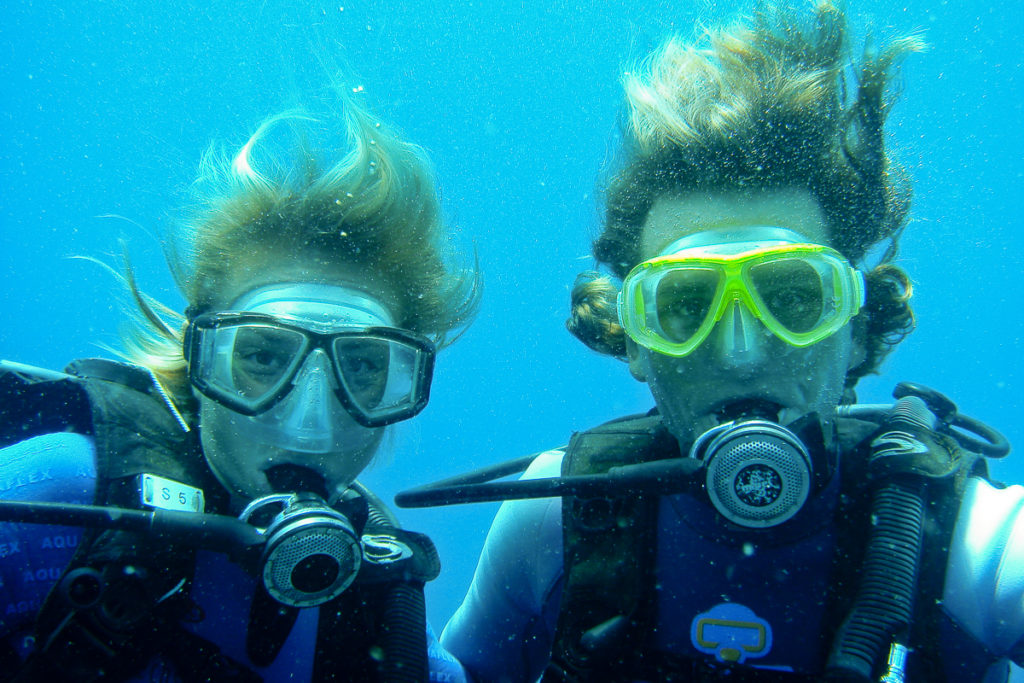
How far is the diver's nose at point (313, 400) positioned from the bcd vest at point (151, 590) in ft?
1.20

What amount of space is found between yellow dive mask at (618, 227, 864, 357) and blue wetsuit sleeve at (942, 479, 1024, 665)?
634 mm

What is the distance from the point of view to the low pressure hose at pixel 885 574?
4.72ft

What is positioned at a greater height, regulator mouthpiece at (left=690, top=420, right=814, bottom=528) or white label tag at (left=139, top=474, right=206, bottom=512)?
regulator mouthpiece at (left=690, top=420, right=814, bottom=528)

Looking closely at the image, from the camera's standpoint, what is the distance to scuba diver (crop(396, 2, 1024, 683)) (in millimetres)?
1578

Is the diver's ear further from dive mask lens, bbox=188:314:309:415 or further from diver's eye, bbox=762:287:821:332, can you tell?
dive mask lens, bbox=188:314:309:415

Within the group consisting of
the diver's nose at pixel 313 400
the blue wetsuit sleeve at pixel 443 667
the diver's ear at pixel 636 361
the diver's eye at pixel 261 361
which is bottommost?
the blue wetsuit sleeve at pixel 443 667

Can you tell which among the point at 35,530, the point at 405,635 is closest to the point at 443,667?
the point at 405,635

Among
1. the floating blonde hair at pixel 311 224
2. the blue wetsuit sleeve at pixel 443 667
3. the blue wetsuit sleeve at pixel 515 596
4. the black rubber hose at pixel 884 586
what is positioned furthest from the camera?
the floating blonde hair at pixel 311 224

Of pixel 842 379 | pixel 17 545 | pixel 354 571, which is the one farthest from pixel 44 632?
pixel 842 379

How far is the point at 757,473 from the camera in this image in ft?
5.26

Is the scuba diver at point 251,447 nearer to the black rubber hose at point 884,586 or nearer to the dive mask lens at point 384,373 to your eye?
the dive mask lens at point 384,373

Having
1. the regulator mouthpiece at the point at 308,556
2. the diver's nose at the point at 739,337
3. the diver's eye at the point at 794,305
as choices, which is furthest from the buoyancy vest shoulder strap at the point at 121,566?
the diver's eye at the point at 794,305

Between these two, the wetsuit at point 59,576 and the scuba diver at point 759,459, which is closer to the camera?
the scuba diver at point 759,459

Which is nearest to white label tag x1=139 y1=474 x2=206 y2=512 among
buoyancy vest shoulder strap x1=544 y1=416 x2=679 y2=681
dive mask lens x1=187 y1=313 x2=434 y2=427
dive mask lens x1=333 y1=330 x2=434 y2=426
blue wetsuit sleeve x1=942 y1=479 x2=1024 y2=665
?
dive mask lens x1=187 y1=313 x2=434 y2=427
